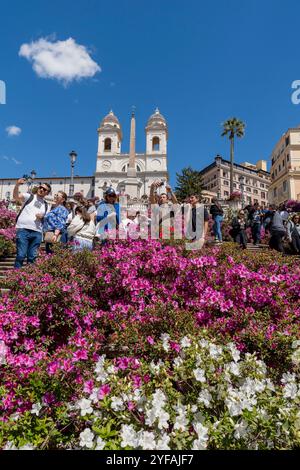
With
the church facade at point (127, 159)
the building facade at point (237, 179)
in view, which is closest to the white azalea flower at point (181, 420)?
the church facade at point (127, 159)

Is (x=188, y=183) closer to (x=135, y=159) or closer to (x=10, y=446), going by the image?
(x=135, y=159)

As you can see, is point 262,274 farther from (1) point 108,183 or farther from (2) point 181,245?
(1) point 108,183

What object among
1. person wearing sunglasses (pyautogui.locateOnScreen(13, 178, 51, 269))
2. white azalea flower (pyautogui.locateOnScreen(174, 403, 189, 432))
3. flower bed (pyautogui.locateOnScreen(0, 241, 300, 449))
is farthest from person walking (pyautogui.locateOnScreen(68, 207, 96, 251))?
white azalea flower (pyautogui.locateOnScreen(174, 403, 189, 432))

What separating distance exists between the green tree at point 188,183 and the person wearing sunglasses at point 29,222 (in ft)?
154

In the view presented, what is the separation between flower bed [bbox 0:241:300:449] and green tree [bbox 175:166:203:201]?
4857 centimetres

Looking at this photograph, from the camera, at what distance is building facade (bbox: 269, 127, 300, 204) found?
4834 cm

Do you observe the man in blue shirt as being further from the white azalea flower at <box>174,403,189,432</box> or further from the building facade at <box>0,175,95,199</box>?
the building facade at <box>0,175,95,199</box>

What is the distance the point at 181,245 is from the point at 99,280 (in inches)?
51.2

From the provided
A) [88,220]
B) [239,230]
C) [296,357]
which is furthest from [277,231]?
[296,357]

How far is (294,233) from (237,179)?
78.8 m

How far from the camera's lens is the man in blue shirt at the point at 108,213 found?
6270 mm

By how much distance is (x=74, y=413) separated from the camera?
6.85ft

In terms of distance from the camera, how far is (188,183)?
5331cm
